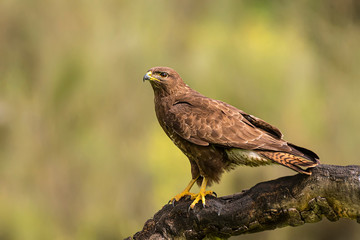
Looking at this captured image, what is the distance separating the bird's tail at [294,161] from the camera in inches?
128

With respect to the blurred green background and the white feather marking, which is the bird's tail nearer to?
the white feather marking

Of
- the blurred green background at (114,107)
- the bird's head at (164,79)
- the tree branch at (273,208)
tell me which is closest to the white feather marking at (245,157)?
the tree branch at (273,208)

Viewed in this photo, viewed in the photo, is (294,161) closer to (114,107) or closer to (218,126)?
(218,126)

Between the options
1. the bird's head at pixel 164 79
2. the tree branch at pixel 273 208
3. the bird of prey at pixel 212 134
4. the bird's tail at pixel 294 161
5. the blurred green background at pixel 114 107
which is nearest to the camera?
the tree branch at pixel 273 208

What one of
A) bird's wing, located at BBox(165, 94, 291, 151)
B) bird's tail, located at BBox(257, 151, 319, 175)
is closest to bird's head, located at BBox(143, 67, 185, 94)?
bird's wing, located at BBox(165, 94, 291, 151)

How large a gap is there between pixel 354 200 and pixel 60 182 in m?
4.45

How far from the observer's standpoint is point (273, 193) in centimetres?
334

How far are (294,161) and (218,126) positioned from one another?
748mm

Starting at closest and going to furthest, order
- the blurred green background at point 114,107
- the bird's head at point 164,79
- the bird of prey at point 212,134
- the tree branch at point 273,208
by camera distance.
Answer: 1. the tree branch at point 273,208
2. the bird of prey at point 212,134
3. the bird's head at point 164,79
4. the blurred green background at point 114,107

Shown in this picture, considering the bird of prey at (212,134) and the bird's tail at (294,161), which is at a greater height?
the bird of prey at (212,134)

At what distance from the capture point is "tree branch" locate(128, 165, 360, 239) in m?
3.10

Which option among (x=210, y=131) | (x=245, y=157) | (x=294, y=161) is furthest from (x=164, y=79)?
(x=294, y=161)

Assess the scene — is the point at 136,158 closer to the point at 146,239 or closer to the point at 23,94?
the point at 23,94

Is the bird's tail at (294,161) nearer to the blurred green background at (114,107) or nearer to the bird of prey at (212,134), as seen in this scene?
the bird of prey at (212,134)
